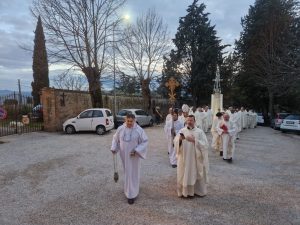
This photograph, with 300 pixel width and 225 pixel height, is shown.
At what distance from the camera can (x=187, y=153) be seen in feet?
23.7

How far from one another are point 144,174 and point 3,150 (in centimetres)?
707

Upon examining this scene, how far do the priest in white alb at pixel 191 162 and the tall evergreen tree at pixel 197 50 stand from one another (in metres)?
32.0

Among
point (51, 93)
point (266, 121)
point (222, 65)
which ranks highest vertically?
point (222, 65)

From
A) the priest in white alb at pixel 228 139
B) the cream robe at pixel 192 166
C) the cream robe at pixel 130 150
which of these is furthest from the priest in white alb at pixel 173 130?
the cream robe at pixel 130 150

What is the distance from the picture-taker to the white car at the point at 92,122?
20.2m

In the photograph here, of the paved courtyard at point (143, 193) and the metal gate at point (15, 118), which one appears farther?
the metal gate at point (15, 118)

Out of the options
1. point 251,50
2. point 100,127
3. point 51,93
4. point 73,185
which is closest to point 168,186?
point 73,185

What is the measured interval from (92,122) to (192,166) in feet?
45.3

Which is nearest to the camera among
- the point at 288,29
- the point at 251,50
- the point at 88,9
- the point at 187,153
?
the point at 187,153

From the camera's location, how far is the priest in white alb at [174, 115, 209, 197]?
7.12 m

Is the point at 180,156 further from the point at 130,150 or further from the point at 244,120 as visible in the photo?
the point at 244,120

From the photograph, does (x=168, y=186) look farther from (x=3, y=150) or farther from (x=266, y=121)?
(x=266, y=121)

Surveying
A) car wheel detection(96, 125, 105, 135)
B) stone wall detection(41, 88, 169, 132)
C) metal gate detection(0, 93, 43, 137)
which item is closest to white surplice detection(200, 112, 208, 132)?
car wheel detection(96, 125, 105, 135)

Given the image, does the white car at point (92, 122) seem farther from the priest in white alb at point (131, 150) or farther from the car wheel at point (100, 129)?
the priest in white alb at point (131, 150)
